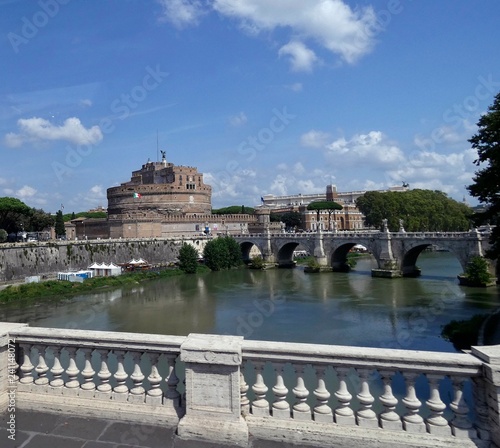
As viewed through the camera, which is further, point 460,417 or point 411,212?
point 411,212

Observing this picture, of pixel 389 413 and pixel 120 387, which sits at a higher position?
pixel 120 387

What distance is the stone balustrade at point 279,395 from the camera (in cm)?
315

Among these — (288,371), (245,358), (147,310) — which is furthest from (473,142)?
(147,310)

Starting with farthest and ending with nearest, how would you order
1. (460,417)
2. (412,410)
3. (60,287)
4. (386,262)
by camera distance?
(386,262) < (60,287) < (412,410) < (460,417)

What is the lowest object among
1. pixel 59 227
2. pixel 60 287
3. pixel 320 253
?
pixel 60 287

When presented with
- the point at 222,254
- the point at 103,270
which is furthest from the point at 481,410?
the point at 222,254

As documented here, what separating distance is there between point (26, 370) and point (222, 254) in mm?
39335

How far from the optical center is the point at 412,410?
3297 millimetres

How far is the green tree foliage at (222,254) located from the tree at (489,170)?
29.4 m

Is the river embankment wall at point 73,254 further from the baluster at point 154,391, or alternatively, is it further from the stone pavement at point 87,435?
the baluster at point 154,391

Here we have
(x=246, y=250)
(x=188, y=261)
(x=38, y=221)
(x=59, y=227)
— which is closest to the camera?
(x=188, y=261)

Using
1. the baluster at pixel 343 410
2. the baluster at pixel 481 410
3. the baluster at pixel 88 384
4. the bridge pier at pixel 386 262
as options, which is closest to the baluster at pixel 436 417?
the baluster at pixel 481 410

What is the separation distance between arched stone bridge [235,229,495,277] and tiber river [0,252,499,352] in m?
2.08

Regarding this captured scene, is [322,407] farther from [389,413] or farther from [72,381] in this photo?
[72,381]
